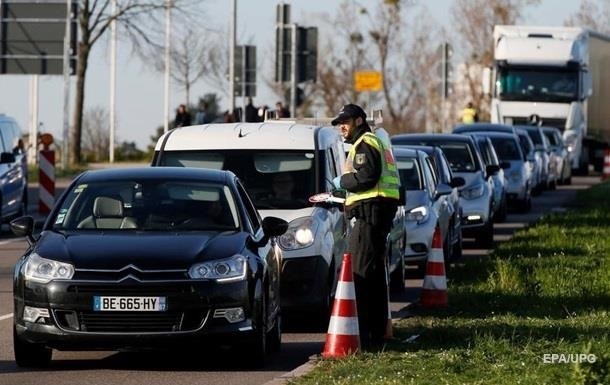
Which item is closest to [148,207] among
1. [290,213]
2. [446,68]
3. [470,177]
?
[290,213]

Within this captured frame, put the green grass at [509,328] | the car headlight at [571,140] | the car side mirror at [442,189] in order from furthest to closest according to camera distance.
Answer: the car headlight at [571,140]
the car side mirror at [442,189]
the green grass at [509,328]

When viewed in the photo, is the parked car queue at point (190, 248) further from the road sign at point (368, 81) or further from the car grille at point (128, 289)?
the road sign at point (368, 81)

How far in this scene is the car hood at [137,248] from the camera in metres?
12.5

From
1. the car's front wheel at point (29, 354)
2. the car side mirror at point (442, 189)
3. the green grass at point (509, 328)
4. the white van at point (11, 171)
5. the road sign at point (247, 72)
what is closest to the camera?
the green grass at point (509, 328)

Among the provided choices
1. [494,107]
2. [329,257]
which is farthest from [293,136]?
[494,107]

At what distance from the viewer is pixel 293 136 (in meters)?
16.9

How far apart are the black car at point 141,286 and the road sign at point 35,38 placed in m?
25.6

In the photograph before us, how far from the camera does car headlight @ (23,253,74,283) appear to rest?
1251 cm

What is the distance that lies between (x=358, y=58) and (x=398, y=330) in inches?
2474

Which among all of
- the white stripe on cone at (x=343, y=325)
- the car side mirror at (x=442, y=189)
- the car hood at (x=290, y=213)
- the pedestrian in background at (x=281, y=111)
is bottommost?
the white stripe on cone at (x=343, y=325)

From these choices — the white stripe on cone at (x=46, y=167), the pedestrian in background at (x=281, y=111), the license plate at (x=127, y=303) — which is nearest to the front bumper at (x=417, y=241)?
the license plate at (x=127, y=303)

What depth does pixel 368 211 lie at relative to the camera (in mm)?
13812

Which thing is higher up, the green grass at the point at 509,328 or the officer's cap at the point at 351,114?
the officer's cap at the point at 351,114

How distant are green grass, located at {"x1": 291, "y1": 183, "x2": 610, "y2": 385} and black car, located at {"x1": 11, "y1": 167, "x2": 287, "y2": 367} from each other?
2.52ft
